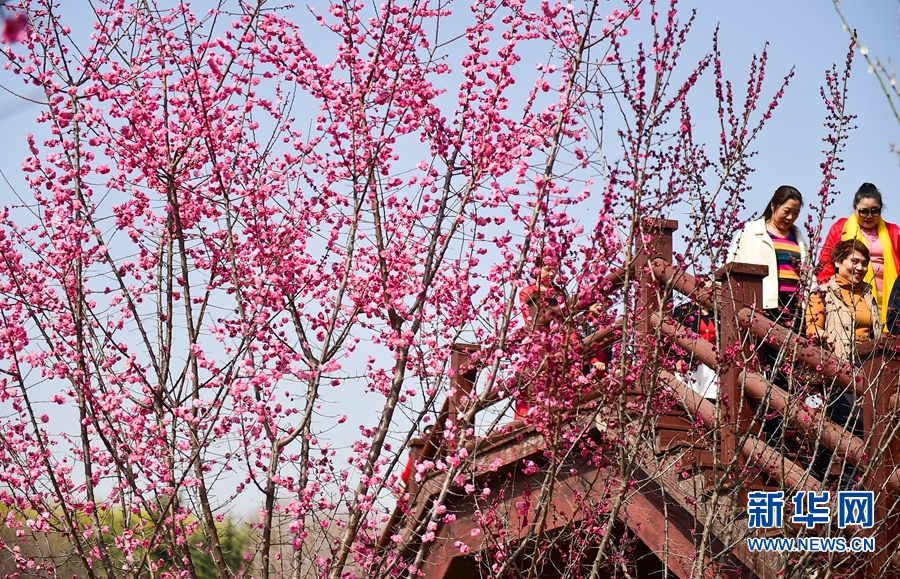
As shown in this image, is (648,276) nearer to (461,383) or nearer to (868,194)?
(461,383)

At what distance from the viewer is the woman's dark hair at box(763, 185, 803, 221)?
258 inches

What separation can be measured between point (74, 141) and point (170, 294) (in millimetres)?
897

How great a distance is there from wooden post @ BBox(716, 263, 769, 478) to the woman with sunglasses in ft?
5.02

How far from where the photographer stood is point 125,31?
543 cm

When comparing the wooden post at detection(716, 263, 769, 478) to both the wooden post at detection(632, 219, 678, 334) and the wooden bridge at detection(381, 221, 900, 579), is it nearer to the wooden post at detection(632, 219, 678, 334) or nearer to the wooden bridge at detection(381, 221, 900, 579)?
the wooden bridge at detection(381, 221, 900, 579)

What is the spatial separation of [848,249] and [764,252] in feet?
1.93

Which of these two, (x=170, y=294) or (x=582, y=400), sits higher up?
(x=170, y=294)

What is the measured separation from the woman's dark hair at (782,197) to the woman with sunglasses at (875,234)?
1.17ft

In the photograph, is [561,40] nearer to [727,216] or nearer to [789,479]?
[727,216]

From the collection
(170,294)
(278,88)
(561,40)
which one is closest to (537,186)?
(561,40)

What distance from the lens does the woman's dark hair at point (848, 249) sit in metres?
5.93

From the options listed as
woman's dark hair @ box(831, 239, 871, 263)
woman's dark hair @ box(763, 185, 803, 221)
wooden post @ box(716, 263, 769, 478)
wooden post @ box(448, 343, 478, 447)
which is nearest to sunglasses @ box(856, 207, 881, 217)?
woman's dark hair @ box(763, 185, 803, 221)

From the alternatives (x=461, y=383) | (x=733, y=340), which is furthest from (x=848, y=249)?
(x=461, y=383)

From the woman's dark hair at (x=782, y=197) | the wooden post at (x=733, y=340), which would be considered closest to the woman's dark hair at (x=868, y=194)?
the woman's dark hair at (x=782, y=197)
